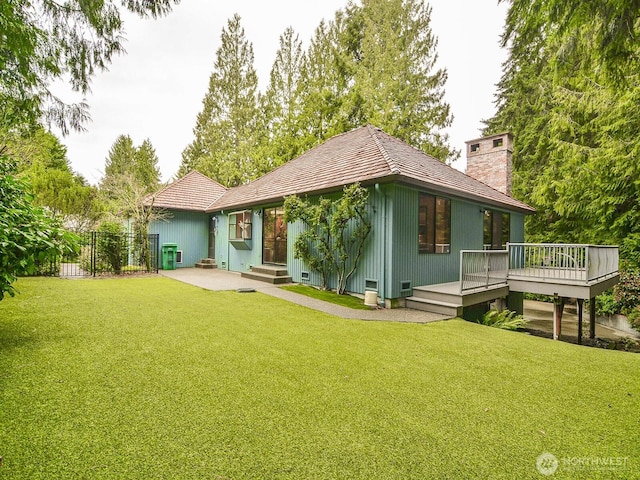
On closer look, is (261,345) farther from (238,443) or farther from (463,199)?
(463,199)

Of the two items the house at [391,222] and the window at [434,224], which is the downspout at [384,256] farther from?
the window at [434,224]

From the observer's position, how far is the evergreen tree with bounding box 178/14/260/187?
2309 cm

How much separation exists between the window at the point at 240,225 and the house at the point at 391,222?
0.04 metres

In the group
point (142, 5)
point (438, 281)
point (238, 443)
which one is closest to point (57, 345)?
point (238, 443)

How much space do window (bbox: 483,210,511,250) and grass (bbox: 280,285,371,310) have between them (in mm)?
5923

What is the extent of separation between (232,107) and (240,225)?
1560 centimetres

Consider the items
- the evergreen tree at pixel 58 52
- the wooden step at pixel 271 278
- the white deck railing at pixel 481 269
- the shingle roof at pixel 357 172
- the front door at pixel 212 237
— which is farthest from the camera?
the front door at pixel 212 237

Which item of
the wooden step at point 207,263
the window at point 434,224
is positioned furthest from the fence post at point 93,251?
the window at point 434,224

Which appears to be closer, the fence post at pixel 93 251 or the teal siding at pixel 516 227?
the fence post at pixel 93 251

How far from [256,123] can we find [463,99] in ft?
47.6

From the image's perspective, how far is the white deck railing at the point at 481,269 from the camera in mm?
6758

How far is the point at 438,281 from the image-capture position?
827 cm

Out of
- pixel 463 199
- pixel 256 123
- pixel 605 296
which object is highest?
pixel 256 123

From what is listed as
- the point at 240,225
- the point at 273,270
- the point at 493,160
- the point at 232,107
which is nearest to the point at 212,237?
the point at 240,225
